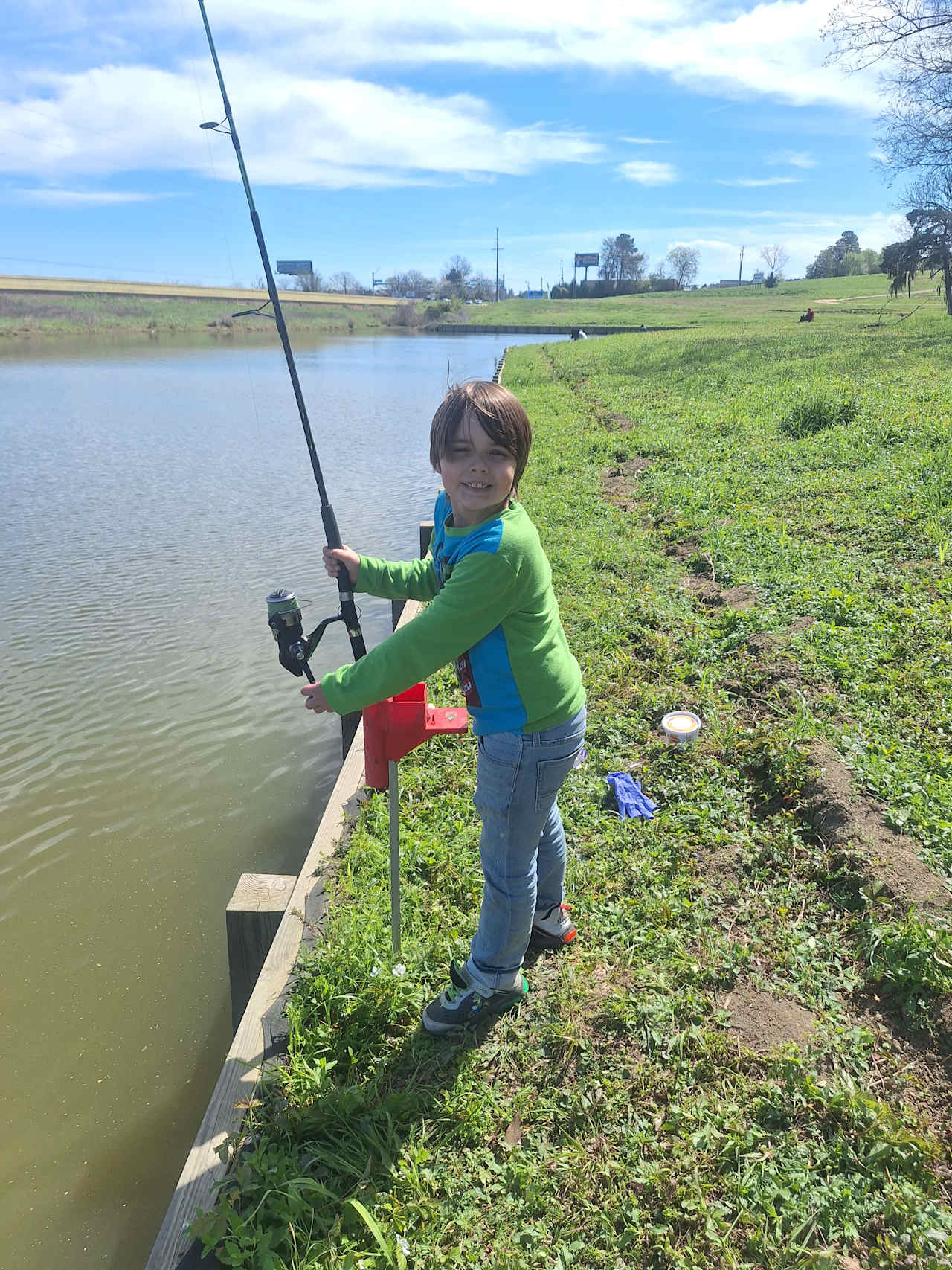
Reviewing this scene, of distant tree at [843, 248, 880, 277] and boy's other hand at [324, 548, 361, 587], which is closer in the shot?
boy's other hand at [324, 548, 361, 587]

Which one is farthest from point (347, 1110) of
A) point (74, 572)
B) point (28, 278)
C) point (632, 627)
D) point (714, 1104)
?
point (28, 278)

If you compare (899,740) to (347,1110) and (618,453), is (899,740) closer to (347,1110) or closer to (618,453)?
(347,1110)

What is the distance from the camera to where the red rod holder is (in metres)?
2.39

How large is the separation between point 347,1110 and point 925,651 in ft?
11.9

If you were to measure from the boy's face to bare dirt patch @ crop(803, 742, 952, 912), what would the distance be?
1991mm

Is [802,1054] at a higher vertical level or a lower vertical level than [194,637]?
higher

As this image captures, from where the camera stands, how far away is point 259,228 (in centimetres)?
295

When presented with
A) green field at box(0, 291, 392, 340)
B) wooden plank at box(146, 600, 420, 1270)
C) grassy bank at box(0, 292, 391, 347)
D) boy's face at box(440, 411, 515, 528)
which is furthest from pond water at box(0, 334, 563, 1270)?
grassy bank at box(0, 292, 391, 347)

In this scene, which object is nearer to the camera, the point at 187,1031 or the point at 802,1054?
the point at 802,1054

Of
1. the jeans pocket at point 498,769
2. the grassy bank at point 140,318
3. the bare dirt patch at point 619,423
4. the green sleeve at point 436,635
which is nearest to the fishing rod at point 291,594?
the green sleeve at point 436,635

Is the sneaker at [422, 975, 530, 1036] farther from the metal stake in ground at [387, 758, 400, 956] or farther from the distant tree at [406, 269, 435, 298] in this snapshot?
the distant tree at [406, 269, 435, 298]

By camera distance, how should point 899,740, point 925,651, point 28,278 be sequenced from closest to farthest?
1. point 899,740
2. point 925,651
3. point 28,278

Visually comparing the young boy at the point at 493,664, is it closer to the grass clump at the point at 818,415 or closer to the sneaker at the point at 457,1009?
the sneaker at the point at 457,1009

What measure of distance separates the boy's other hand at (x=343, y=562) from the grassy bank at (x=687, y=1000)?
1316mm
